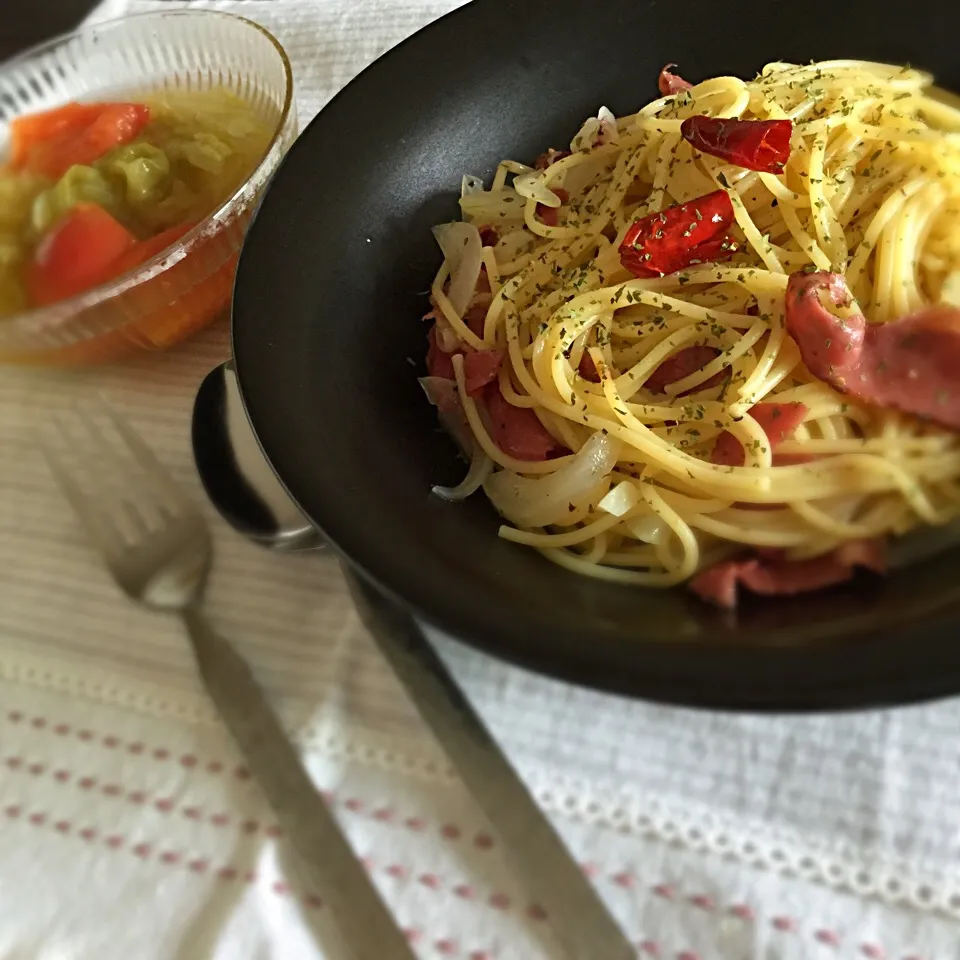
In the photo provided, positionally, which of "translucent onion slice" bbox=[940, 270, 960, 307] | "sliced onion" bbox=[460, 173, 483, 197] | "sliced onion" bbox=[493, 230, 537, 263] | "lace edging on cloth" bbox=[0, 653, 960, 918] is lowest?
"lace edging on cloth" bbox=[0, 653, 960, 918]

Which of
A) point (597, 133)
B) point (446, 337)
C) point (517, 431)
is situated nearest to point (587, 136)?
point (597, 133)

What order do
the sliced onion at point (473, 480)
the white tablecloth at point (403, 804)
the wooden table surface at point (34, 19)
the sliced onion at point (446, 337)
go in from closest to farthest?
the white tablecloth at point (403, 804), the sliced onion at point (473, 480), the sliced onion at point (446, 337), the wooden table surface at point (34, 19)

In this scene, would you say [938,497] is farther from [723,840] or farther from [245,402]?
[245,402]

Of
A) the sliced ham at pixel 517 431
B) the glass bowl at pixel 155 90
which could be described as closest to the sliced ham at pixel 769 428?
the sliced ham at pixel 517 431

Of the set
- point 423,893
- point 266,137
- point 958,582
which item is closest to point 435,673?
point 423,893

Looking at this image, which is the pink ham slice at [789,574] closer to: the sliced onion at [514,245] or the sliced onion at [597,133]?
the sliced onion at [514,245]

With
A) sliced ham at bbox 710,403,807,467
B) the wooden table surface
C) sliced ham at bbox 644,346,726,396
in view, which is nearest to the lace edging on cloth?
sliced ham at bbox 710,403,807,467

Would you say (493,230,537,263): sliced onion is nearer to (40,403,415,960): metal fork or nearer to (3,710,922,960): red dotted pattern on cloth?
(40,403,415,960): metal fork
